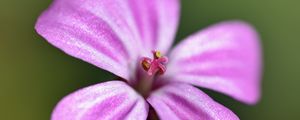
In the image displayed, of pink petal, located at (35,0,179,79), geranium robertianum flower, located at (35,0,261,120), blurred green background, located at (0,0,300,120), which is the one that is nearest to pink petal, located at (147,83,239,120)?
geranium robertianum flower, located at (35,0,261,120)

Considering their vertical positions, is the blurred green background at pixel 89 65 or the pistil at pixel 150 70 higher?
the pistil at pixel 150 70

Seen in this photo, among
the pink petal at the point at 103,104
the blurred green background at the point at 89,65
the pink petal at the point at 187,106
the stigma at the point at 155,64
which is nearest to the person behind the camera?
the pink petal at the point at 103,104

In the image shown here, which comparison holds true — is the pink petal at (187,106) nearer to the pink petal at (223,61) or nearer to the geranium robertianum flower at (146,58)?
the geranium robertianum flower at (146,58)

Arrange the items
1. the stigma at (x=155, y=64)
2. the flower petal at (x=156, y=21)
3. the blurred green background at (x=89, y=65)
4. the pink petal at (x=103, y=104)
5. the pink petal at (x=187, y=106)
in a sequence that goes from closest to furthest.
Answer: the pink petal at (x=103, y=104)
the pink petal at (x=187, y=106)
the stigma at (x=155, y=64)
the flower petal at (x=156, y=21)
the blurred green background at (x=89, y=65)

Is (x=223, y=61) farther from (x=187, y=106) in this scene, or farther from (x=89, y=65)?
(x=89, y=65)

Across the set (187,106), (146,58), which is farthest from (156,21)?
(187,106)

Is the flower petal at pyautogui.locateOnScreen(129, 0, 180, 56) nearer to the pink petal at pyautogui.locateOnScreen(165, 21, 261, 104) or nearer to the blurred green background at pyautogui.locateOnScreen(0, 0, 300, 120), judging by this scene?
the pink petal at pyautogui.locateOnScreen(165, 21, 261, 104)

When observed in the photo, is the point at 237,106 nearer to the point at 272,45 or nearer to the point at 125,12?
the point at 272,45

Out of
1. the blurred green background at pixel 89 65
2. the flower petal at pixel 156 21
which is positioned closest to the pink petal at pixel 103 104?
the flower petal at pixel 156 21
